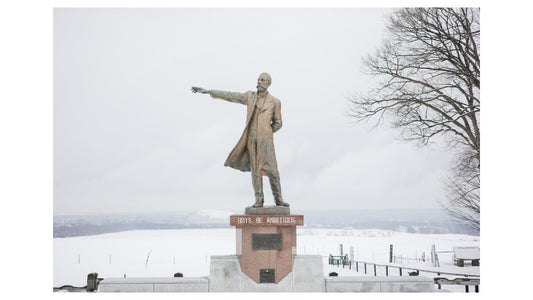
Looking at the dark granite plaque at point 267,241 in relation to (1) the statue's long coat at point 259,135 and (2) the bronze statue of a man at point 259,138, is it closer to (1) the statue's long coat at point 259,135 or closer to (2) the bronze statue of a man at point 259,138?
(2) the bronze statue of a man at point 259,138

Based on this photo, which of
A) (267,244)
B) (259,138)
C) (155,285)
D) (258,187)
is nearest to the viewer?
(155,285)

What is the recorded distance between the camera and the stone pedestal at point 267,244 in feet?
33.4

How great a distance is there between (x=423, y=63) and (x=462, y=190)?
4.16 metres

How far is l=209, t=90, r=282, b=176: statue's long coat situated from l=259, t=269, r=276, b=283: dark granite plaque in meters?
1.99

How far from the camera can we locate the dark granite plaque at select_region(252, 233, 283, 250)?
1023 cm

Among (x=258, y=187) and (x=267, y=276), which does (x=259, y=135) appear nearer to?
(x=258, y=187)

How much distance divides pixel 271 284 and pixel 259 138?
2.99 metres

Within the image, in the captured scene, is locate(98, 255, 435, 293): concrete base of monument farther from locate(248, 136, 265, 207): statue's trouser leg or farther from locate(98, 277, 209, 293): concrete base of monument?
locate(248, 136, 265, 207): statue's trouser leg

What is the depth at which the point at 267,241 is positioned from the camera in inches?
403

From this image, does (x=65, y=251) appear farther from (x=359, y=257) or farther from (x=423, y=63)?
(x=423, y=63)

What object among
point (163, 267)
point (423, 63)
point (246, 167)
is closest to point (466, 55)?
point (423, 63)

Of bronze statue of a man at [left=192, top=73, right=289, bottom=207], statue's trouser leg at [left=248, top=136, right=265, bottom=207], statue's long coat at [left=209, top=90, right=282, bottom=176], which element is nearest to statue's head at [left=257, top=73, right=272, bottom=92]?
bronze statue of a man at [left=192, top=73, right=289, bottom=207]

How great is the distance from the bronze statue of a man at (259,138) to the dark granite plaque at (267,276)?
1.34 m

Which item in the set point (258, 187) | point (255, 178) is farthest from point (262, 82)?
point (258, 187)
